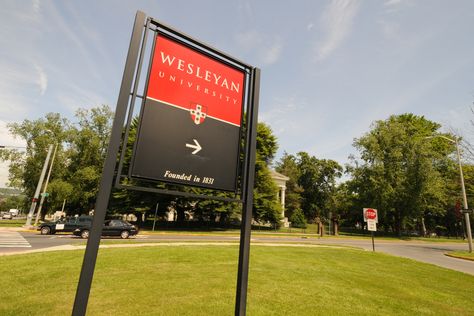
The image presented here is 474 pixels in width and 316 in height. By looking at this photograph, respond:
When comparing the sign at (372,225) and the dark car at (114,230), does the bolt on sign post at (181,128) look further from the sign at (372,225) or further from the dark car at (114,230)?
the dark car at (114,230)

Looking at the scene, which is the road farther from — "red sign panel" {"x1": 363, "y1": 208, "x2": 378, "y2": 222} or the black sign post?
the black sign post

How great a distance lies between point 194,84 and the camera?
11.7ft

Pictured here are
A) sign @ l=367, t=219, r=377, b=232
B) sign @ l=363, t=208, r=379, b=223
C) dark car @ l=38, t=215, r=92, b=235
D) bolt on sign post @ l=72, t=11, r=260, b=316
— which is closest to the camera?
bolt on sign post @ l=72, t=11, r=260, b=316

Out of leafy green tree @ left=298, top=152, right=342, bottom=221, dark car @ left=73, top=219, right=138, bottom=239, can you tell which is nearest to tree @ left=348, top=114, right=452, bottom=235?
leafy green tree @ left=298, top=152, right=342, bottom=221

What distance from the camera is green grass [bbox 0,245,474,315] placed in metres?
5.30

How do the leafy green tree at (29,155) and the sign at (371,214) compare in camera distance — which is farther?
the leafy green tree at (29,155)

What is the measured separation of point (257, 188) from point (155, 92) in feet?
125

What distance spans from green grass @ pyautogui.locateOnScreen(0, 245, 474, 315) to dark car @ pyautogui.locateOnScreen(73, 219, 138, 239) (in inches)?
403

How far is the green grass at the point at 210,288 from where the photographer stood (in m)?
5.30

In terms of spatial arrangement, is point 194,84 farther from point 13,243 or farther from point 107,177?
point 13,243

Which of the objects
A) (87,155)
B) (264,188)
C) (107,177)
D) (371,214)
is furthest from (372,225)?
(87,155)

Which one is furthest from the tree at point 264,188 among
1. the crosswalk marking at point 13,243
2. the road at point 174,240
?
the crosswalk marking at point 13,243

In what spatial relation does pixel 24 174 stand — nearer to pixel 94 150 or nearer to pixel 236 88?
pixel 94 150

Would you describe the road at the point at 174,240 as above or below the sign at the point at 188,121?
below
